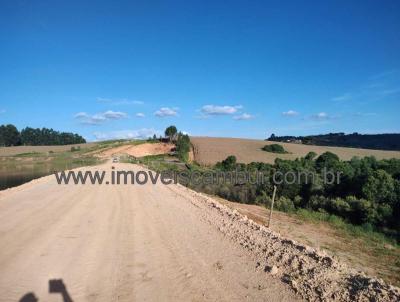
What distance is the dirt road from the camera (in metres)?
6.71

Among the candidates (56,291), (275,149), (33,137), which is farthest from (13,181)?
(33,137)

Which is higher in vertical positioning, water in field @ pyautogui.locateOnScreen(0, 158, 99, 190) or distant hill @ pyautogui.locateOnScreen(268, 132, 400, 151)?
distant hill @ pyautogui.locateOnScreen(268, 132, 400, 151)

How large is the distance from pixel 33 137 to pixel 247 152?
126 m

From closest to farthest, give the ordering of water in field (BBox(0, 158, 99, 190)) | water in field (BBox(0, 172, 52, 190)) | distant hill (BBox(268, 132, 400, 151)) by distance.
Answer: water in field (BBox(0, 172, 52, 190)) < water in field (BBox(0, 158, 99, 190)) < distant hill (BBox(268, 132, 400, 151))

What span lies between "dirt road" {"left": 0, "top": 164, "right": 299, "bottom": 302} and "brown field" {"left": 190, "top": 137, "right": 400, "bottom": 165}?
47.8 meters

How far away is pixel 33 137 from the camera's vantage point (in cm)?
16888

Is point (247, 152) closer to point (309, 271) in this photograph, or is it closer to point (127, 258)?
point (127, 258)

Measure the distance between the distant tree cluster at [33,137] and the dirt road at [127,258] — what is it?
15212 cm

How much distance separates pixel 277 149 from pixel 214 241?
66.7 m

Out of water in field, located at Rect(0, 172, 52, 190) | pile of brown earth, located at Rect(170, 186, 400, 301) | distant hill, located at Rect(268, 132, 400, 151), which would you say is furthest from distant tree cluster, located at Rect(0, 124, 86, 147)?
pile of brown earth, located at Rect(170, 186, 400, 301)

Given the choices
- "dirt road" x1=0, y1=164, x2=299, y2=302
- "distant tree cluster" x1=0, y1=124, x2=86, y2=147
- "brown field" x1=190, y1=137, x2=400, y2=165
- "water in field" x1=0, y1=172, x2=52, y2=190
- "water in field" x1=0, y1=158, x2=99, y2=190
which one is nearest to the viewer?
"dirt road" x1=0, y1=164, x2=299, y2=302

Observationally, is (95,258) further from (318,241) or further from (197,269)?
(318,241)

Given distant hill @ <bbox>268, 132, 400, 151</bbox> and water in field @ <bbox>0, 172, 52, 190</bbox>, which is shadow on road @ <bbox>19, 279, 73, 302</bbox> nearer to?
water in field @ <bbox>0, 172, 52, 190</bbox>

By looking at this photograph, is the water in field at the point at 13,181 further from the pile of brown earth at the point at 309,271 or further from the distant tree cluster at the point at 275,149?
the distant tree cluster at the point at 275,149
